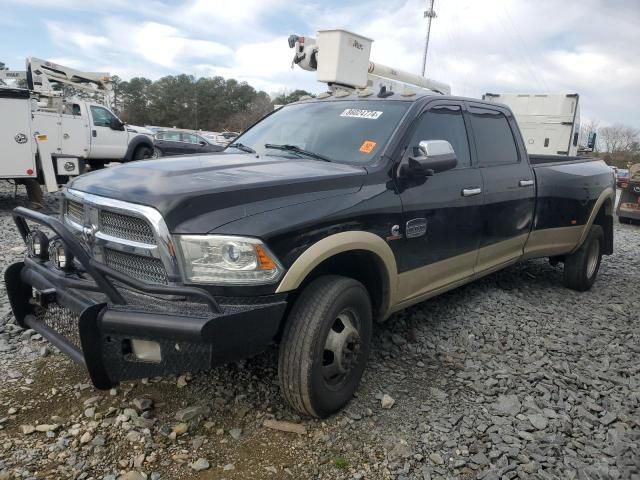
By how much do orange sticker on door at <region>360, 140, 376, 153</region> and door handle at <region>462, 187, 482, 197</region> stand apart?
89 centimetres

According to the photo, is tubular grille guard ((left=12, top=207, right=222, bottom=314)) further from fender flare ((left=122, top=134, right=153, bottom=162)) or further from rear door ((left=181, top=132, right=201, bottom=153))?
rear door ((left=181, top=132, right=201, bottom=153))

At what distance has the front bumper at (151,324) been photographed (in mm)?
2355

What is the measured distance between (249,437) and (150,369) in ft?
2.31

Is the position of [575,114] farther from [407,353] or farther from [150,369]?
[150,369]

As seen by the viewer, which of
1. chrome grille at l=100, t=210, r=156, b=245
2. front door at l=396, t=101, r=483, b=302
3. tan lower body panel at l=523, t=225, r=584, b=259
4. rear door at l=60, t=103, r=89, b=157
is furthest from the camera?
rear door at l=60, t=103, r=89, b=157

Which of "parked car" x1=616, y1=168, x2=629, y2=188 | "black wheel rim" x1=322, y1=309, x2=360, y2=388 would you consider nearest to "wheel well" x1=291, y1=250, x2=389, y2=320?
"black wheel rim" x1=322, y1=309, x2=360, y2=388

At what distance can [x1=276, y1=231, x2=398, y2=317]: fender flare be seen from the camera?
2594 millimetres

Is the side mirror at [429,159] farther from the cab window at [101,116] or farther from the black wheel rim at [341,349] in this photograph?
the cab window at [101,116]

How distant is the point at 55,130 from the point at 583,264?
10.5 meters

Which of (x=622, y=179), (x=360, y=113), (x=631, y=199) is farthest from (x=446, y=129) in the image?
(x=622, y=179)

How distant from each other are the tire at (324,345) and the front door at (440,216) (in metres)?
0.57

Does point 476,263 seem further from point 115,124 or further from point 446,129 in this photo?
point 115,124

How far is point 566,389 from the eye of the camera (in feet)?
11.5

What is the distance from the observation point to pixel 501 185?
4.43 meters
